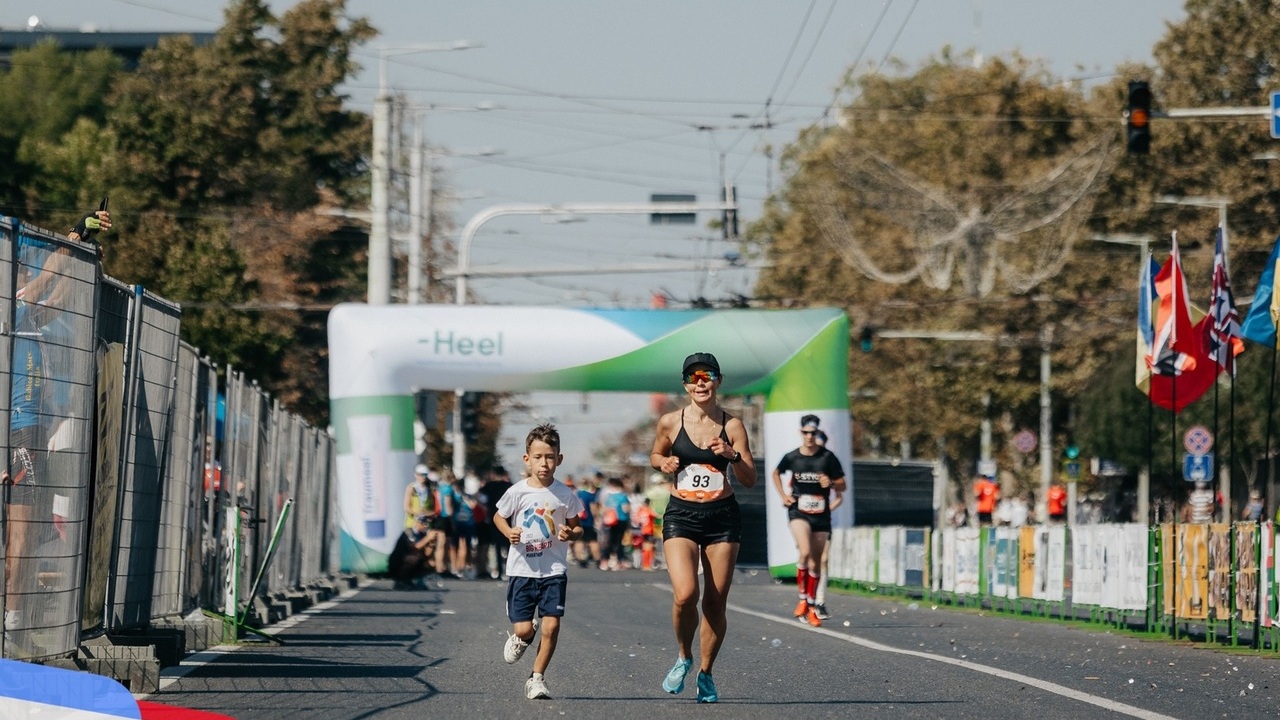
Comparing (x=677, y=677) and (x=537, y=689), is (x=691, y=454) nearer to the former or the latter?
(x=677, y=677)

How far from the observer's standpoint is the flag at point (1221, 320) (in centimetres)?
2002

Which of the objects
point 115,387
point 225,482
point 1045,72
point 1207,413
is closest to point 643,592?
point 225,482

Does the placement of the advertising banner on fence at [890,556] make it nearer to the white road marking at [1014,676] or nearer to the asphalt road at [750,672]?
the asphalt road at [750,672]

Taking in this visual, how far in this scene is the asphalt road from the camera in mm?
10711

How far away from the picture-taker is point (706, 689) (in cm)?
1095

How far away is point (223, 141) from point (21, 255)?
4814 cm

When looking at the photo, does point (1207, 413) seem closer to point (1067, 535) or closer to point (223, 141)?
point (223, 141)

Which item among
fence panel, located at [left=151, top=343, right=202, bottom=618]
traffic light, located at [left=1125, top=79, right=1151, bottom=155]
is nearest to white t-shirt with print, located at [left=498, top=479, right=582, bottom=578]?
fence panel, located at [left=151, top=343, right=202, bottom=618]

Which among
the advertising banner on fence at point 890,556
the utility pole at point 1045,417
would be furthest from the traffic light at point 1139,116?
the utility pole at point 1045,417

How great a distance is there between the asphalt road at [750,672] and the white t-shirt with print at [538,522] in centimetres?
64

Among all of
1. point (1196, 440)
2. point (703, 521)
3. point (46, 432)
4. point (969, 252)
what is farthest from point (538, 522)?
point (969, 252)

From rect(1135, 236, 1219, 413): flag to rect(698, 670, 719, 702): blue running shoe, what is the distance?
990cm

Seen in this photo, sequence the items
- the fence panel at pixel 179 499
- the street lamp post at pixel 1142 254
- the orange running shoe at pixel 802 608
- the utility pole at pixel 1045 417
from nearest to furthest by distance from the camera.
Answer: the fence panel at pixel 179 499 < the orange running shoe at pixel 802 608 < the street lamp post at pixel 1142 254 < the utility pole at pixel 1045 417

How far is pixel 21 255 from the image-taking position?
405 inches
